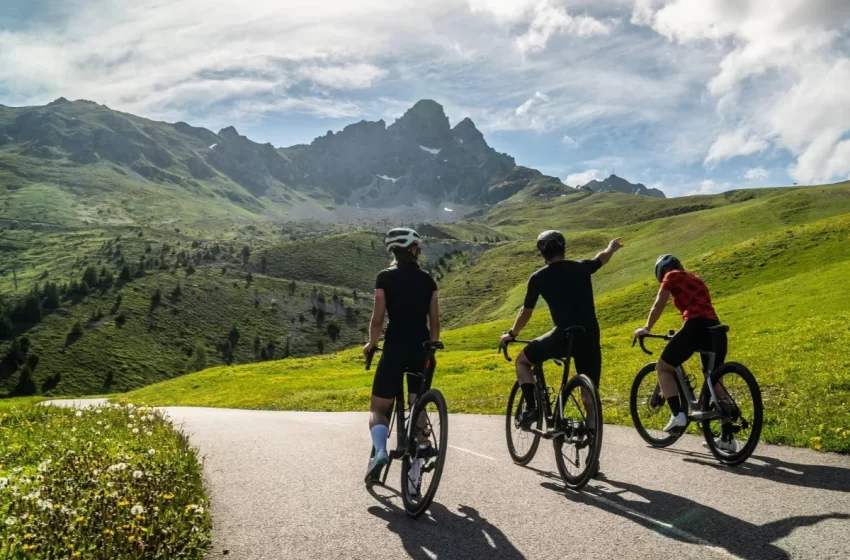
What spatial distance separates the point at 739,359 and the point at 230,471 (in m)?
18.7

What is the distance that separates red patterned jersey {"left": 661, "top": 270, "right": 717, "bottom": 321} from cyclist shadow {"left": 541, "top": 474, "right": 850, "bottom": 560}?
3.13 metres

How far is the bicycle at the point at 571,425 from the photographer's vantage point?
825cm

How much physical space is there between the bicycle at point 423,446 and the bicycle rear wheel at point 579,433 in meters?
2.07

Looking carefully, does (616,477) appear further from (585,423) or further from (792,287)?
(792,287)

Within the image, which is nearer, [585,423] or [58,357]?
[585,423]

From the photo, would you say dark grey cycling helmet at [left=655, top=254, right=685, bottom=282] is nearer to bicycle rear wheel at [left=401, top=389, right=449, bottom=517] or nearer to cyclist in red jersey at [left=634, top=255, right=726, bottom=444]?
cyclist in red jersey at [left=634, top=255, right=726, bottom=444]

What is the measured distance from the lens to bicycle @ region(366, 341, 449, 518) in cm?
757

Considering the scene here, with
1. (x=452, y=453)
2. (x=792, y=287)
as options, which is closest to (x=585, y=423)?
(x=452, y=453)

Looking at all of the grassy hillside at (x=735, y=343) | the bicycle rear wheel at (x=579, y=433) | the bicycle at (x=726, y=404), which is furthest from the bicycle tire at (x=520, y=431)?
the grassy hillside at (x=735, y=343)

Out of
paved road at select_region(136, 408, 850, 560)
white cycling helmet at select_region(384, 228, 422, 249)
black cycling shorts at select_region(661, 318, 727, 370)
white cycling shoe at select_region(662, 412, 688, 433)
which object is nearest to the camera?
paved road at select_region(136, 408, 850, 560)

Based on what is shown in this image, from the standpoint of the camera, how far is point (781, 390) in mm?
14664

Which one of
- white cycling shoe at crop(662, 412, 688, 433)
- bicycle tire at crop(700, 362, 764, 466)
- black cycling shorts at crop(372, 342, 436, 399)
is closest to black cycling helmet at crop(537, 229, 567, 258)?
black cycling shorts at crop(372, 342, 436, 399)

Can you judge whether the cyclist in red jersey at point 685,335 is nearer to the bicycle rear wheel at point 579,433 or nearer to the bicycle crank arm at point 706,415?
the bicycle crank arm at point 706,415

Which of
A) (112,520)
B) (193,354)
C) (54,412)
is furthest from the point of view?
(193,354)
